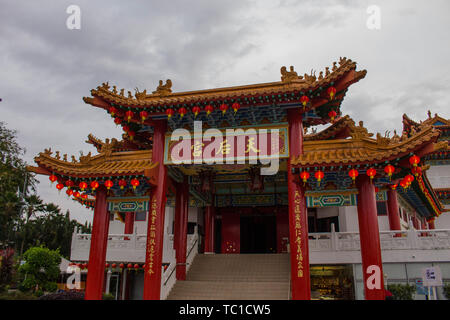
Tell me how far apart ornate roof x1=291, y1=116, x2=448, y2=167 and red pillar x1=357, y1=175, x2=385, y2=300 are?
945mm

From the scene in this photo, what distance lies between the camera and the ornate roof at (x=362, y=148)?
930cm

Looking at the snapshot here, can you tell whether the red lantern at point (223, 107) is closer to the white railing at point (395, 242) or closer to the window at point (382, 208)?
the white railing at point (395, 242)

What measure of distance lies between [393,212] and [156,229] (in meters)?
10.9

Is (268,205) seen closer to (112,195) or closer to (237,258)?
(237,258)

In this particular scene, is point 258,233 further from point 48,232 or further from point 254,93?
point 48,232

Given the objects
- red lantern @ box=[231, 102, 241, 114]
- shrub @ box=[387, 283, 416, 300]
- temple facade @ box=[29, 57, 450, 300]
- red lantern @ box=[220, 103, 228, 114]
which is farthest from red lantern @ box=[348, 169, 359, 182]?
shrub @ box=[387, 283, 416, 300]

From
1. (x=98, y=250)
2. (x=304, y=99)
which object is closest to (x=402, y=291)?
(x=304, y=99)

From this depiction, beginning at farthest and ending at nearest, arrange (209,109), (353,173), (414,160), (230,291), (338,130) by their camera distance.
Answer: (338,130)
(230,291)
(209,109)
(353,173)
(414,160)

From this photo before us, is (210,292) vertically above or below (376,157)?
below

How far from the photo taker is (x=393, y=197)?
16312 mm

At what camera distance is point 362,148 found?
10648 mm

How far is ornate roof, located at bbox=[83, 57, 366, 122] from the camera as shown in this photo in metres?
10.3
